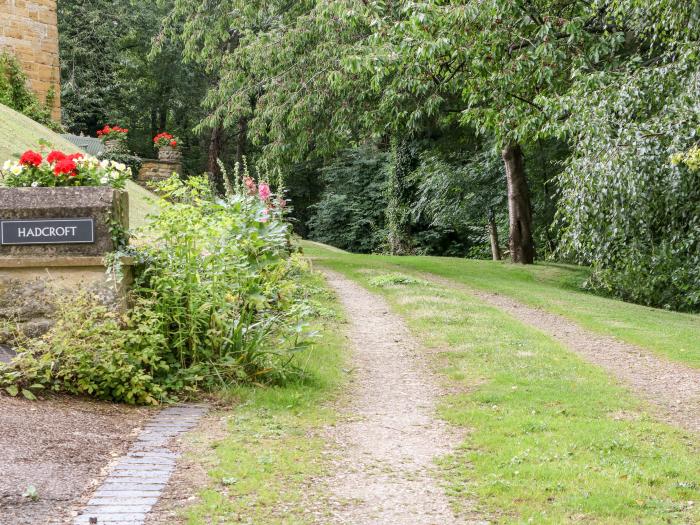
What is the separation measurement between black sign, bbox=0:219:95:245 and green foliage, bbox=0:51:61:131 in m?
13.0

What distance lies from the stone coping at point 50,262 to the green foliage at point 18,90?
13.1m

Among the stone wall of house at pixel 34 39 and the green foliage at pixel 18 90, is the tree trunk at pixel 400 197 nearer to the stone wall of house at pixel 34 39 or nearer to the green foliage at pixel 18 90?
the stone wall of house at pixel 34 39

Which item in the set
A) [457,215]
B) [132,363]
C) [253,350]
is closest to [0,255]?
[132,363]

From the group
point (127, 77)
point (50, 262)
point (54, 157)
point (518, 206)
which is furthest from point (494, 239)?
point (50, 262)

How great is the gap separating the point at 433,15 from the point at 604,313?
5.18 m

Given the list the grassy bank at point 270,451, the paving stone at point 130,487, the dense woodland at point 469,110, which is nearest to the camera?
the grassy bank at point 270,451

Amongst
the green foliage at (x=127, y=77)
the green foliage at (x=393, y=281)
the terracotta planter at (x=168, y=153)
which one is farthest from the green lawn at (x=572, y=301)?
the green foliage at (x=127, y=77)

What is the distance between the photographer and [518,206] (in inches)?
762

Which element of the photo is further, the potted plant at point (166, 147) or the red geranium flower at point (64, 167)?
the potted plant at point (166, 147)

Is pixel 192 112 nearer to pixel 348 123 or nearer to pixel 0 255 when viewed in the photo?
pixel 348 123

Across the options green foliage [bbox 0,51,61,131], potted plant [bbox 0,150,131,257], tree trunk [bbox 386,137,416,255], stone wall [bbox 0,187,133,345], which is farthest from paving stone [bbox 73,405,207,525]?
tree trunk [bbox 386,137,416,255]

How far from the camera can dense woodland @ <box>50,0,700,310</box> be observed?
10391 millimetres

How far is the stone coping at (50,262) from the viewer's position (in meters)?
6.29

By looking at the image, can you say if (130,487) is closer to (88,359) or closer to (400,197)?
(88,359)
